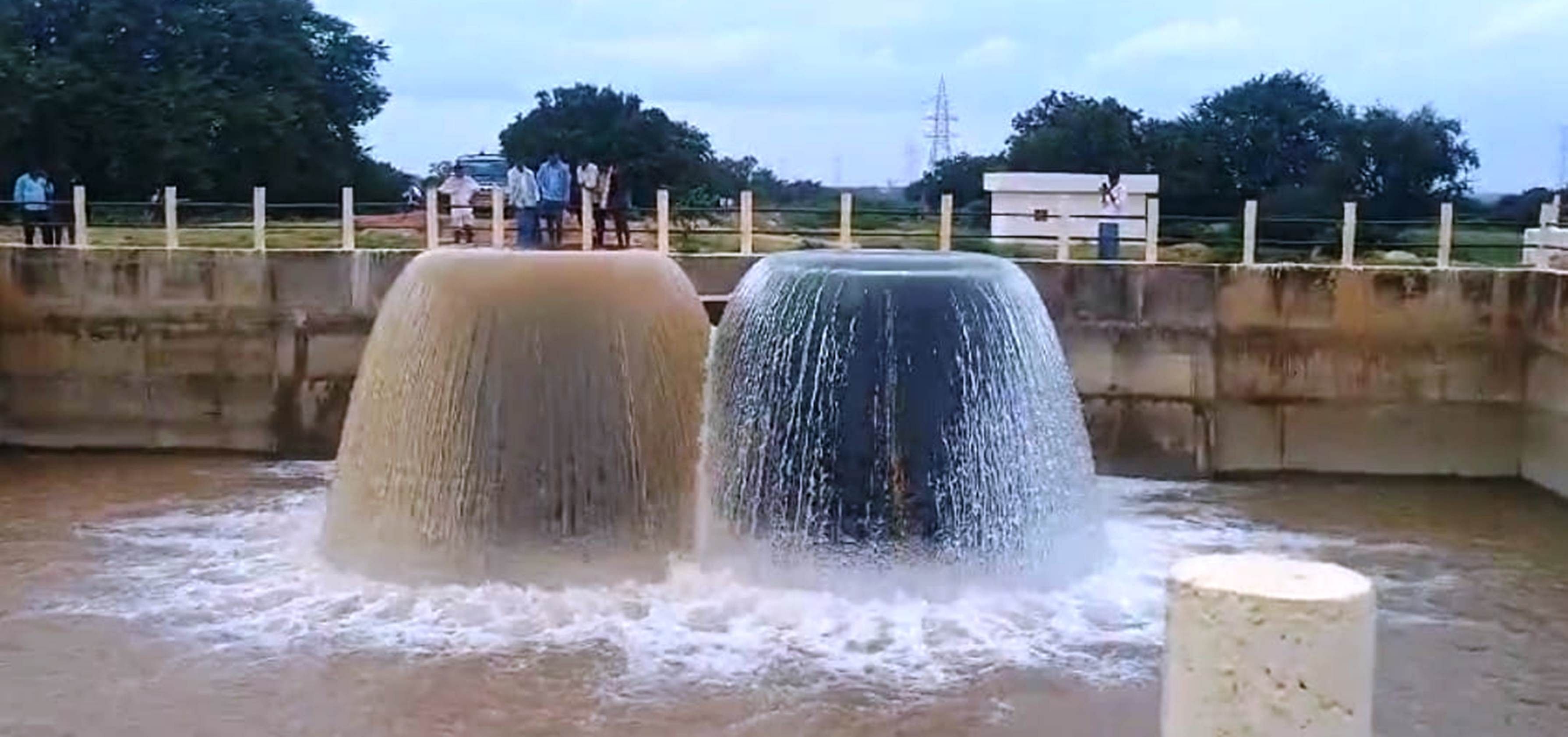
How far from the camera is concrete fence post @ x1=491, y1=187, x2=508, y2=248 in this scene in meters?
14.8

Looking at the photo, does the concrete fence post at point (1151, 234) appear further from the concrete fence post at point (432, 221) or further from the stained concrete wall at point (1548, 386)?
the concrete fence post at point (432, 221)

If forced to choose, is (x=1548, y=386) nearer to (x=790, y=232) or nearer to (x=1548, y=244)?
(x=1548, y=244)

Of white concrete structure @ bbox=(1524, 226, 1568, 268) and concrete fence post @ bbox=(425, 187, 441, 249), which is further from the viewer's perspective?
concrete fence post @ bbox=(425, 187, 441, 249)

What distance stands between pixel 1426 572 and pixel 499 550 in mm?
5176

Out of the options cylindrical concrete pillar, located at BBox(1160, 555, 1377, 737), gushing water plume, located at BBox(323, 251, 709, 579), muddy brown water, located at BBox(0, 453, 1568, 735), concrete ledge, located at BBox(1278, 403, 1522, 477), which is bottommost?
muddy brown water, located at BBox(0, 453, 1568, 735)

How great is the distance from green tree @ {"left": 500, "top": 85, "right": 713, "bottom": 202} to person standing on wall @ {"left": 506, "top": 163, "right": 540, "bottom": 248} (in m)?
10.3

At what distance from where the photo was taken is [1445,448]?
527 inches

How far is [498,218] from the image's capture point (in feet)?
48.5

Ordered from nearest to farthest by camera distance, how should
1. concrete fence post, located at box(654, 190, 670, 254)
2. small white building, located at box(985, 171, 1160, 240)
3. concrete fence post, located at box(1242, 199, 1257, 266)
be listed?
1. concrete fence post, located at box(1242, 199, 1257, 266)
2. concrete fence post, located at box(654, 190, 670, 254)
3. small white building, located at box(985, 171, 1160, 240)

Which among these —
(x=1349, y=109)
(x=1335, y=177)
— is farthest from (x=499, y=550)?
(x=1349, y=109)

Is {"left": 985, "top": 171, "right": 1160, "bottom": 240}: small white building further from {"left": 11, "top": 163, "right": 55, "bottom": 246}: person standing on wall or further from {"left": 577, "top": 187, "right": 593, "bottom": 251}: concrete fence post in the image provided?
{"left": 11, "top": 163, "right": 55, "bottom": 246}: person standing on wall

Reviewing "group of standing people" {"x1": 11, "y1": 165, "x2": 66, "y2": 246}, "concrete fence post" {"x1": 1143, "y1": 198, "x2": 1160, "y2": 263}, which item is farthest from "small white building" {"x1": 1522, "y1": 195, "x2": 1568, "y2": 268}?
"group of standing people" {"x1": 11, "y1": 165, "x2": 66, "y2": 246}

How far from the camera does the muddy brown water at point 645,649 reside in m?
6.62

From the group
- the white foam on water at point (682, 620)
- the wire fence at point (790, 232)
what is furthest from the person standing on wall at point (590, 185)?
the white foam on water at point (682, 620)
